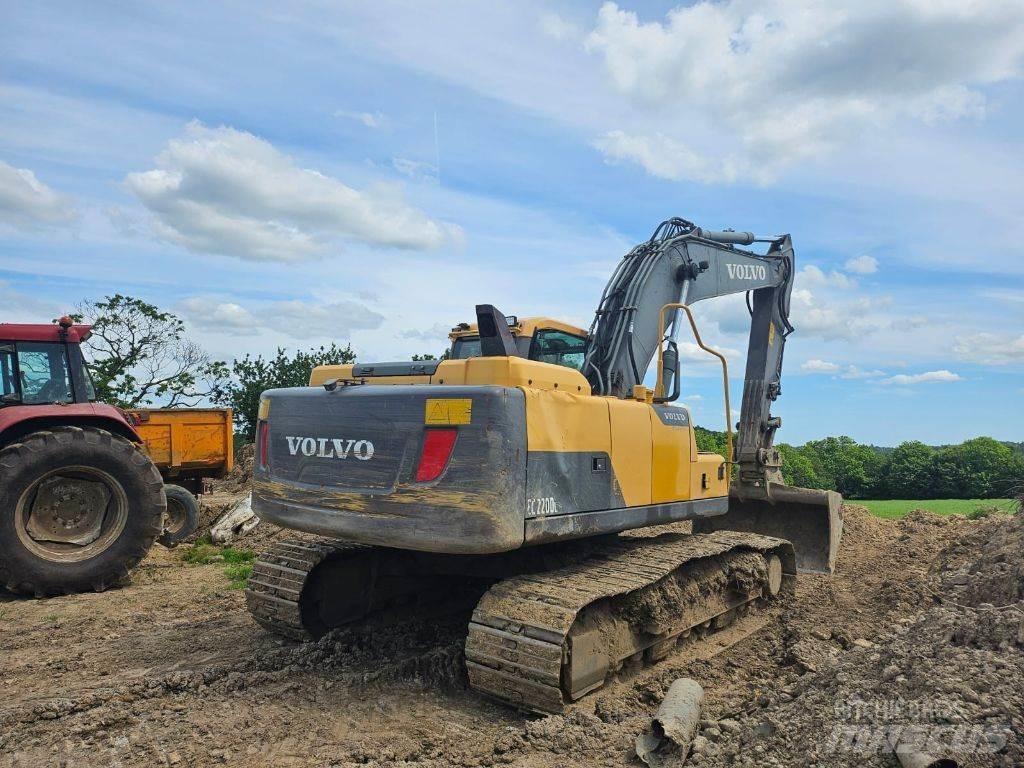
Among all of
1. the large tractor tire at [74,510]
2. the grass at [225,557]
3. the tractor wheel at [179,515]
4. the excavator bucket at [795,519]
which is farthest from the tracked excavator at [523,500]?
the tractor wheel at [179,515]

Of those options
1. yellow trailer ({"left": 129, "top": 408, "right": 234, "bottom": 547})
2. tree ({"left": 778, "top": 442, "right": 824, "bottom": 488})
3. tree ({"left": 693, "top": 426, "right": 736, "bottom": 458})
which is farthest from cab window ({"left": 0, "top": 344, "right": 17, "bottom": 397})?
tree ({"left": 778, "top": 442, "right": 824, "bottom": 488})

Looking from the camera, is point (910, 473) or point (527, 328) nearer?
point (527, 328)

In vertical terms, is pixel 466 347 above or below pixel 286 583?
above

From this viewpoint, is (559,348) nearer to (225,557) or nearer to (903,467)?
(225,557)

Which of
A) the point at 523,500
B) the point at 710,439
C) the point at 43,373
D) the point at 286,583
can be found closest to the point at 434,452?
the point at 523,500

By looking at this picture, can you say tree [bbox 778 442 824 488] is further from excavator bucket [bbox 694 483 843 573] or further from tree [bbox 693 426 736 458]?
excavator bucket [bbox 694 483 843 573]

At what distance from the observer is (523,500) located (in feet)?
13.8

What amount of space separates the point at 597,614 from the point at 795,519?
4815 mm

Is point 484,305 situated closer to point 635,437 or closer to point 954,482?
point 635,437

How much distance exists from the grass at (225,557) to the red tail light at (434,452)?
476 cm

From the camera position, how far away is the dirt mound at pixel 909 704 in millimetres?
3193

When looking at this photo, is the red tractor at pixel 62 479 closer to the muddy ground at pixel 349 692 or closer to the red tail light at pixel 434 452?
the muddy ground at pixel 349 692

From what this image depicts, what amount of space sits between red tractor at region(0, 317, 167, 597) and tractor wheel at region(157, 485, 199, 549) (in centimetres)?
212

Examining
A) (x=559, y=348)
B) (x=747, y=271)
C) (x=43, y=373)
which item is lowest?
(x=559, y=348)
